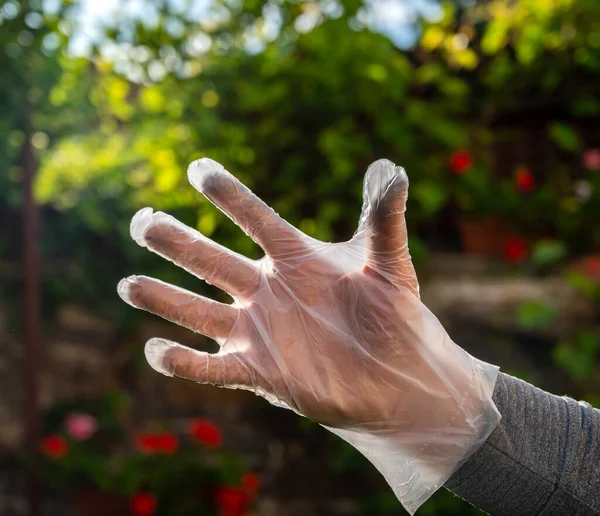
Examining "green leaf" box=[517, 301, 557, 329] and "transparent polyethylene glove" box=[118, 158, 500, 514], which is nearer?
"transparent polyethylene glove" box=[118, 158, 500, 514]

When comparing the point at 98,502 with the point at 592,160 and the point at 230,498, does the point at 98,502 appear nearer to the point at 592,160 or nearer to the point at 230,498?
the point at 230,498

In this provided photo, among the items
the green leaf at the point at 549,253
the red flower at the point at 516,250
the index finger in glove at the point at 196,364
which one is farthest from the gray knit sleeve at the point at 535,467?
the red flower at the point at 516,250

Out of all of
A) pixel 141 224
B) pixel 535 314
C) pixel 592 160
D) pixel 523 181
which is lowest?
pixel 535 314

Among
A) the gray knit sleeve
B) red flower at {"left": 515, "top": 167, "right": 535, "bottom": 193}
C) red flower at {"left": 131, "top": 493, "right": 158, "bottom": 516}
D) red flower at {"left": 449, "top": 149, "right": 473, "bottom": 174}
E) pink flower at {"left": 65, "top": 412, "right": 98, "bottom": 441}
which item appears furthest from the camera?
red flower at {"left": 515, "top": 167, "right": 535, "bottom": 193}

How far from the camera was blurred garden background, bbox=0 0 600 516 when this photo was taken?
263cm

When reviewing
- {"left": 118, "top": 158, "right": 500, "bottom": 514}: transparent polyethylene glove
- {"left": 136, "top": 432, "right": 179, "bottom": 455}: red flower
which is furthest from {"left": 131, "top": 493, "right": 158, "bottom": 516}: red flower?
{"left": 118, "top": 158, "right": 500, "bottom": 514}: transparent polyethylene glove

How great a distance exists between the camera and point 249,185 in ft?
9.64

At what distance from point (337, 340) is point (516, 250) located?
7.77 ft

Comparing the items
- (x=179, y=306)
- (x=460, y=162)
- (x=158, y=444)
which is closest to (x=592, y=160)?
(x=460, y=162)

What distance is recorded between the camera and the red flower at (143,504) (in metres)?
2.54

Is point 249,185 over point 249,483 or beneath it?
over

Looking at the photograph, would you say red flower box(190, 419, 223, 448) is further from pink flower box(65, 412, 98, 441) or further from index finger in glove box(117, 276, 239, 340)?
index finger in glove box(117, 276, 239, 340)

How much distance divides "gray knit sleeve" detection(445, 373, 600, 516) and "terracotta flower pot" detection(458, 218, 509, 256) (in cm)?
236

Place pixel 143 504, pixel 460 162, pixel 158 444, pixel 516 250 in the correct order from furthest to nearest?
pixel 516 250 → pixel 460 162 → pixel 158 444 → pixel 143 504
